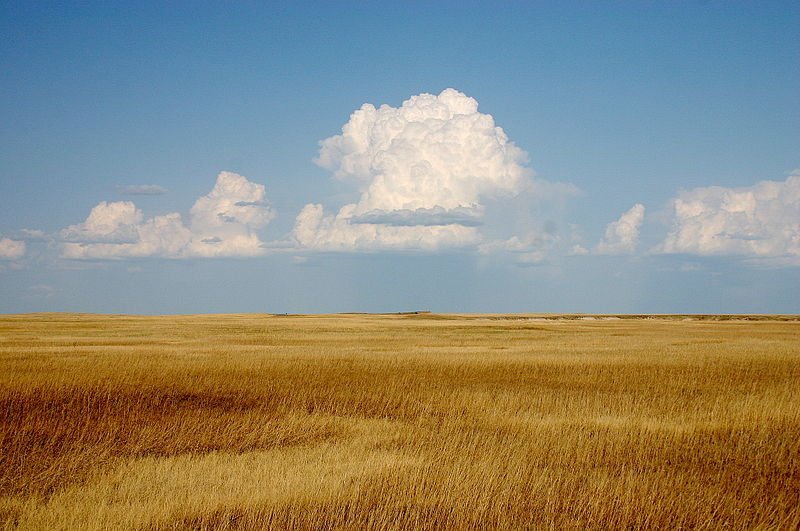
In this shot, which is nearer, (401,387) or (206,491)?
(206,491)

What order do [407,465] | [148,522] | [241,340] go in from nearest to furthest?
1. [148,522]
2. [407,465]
3. [241,340]

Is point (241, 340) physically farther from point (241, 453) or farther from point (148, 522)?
point (148, 522)

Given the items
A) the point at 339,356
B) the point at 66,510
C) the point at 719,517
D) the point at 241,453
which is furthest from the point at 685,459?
the point at 339,356

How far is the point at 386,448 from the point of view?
14289mm

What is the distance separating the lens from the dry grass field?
10.3 meters

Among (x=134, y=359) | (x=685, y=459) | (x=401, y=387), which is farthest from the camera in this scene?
(x=134, y=359)

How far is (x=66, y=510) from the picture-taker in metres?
10.0

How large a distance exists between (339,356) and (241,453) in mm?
16791

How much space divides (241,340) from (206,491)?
37.5 m

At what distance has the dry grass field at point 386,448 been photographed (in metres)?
10.3

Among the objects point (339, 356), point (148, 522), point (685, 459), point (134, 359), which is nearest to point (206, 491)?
point (148, 522)

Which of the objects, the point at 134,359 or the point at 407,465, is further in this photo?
the point at 134,359

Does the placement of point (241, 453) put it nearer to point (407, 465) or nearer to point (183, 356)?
point (407, 465)

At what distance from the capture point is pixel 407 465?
12500mm
